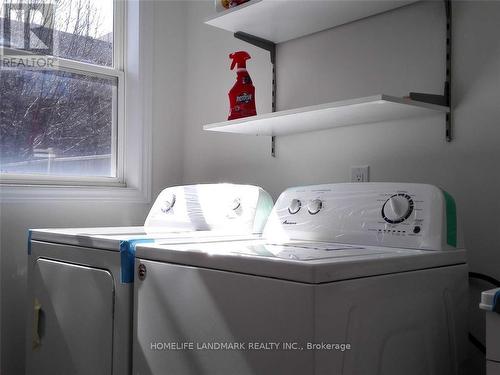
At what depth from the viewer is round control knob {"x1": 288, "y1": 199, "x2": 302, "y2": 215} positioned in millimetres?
1632

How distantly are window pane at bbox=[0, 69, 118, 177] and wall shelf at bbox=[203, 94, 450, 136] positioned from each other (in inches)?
27.8

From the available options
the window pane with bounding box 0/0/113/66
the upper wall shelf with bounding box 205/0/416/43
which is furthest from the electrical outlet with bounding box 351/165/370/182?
the window pane with bounding box 0/0/113/66

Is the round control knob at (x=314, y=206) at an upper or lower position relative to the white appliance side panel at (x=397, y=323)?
upper

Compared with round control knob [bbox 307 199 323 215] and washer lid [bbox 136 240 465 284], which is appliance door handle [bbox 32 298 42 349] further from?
round control knob [bbox 307 199 323 215]

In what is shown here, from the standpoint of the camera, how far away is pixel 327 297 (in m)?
0.93

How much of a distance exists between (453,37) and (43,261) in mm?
1557

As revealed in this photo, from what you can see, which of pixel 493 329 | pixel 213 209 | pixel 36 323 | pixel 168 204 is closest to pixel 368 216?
pixel 493 329

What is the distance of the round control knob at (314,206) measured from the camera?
1571mm

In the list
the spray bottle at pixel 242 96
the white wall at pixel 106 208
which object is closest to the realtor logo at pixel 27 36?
the white wall at pixel 106 208

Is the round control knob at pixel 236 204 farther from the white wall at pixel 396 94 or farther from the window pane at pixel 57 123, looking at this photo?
the window pane at pixel 57 123

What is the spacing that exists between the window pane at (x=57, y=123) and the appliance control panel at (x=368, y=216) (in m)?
1.11

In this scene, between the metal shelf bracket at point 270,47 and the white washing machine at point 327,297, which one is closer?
the white washing machine at point 327,297

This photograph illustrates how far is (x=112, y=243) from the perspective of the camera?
1.42m

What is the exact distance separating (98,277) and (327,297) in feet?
2.63
